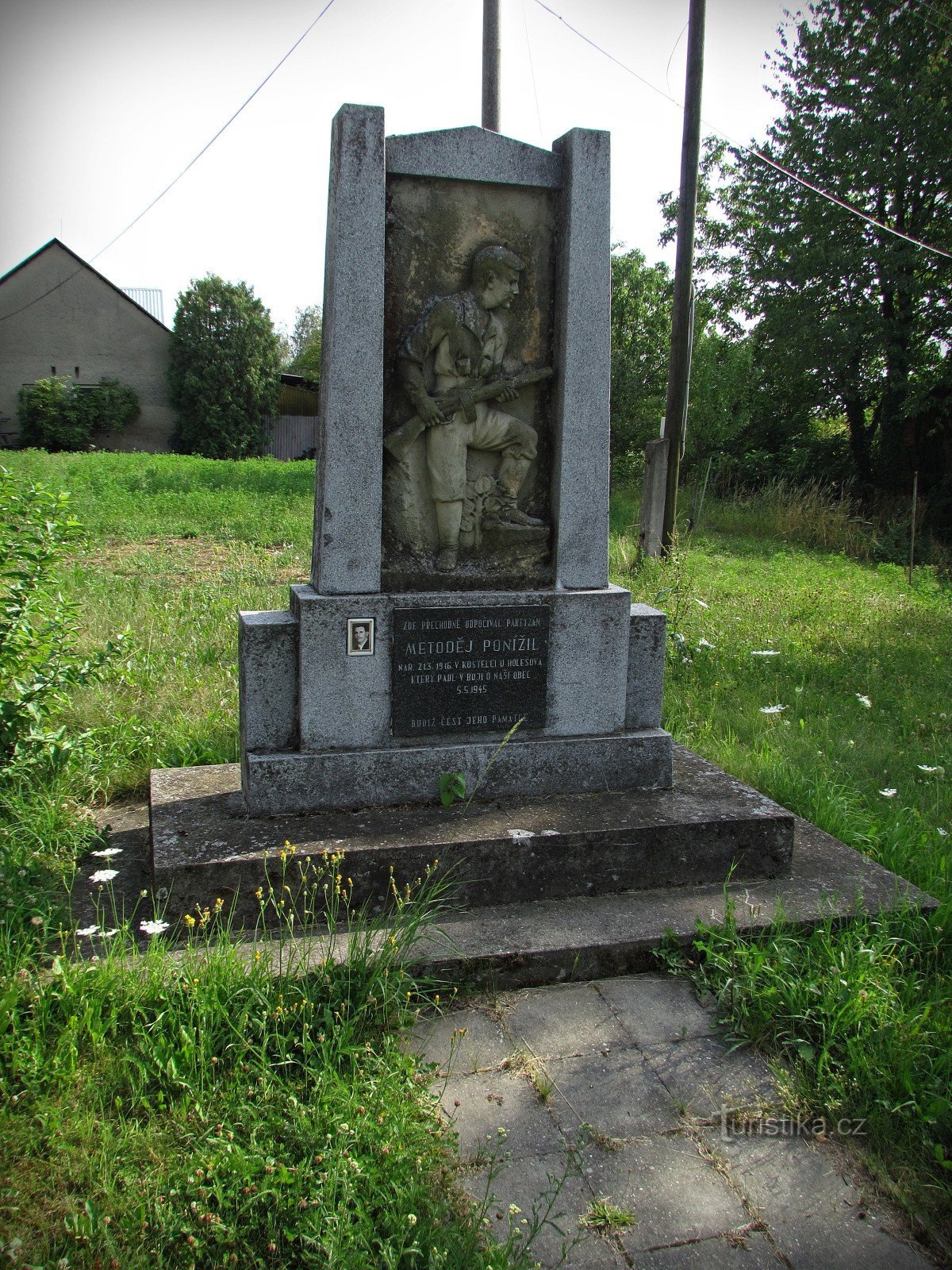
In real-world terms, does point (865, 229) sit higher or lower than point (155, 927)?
higher

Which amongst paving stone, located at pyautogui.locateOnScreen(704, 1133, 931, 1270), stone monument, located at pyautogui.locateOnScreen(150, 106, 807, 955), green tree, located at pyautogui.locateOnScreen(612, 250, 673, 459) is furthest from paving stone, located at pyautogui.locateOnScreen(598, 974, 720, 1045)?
green tree, located at pyautogui.locateOnScreen(612, 250, 673, 459)

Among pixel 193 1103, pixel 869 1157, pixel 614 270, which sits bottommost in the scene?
pixel 869 1157

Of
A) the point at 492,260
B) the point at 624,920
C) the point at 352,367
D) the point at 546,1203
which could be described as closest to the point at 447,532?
the point at 352,367

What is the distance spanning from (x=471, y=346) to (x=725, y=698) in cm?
318

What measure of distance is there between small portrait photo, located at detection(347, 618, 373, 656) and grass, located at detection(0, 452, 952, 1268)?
3.88 feet

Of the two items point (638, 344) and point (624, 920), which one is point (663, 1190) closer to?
point (624, 920)

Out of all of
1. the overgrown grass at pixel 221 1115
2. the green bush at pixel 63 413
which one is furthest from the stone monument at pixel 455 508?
the green bush at pixel 63 413

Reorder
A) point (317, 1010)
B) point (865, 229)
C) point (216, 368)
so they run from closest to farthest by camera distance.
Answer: point (317, 1010) < point (865, 229) < point (216, 368)

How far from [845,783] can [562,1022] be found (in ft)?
7.84

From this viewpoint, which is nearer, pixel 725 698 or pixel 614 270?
pixel 725 698

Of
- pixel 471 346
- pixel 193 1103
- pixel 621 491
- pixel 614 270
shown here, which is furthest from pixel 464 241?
pixel 614 270

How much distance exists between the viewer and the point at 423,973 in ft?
9.00

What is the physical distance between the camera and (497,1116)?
2301 mm

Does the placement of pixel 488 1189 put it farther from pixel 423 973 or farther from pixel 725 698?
pixel 725 698
